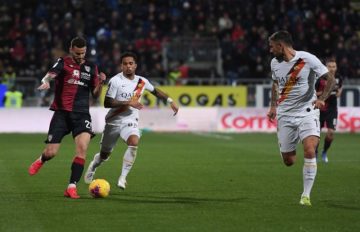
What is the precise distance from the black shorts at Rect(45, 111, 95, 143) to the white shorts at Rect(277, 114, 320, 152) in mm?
2689

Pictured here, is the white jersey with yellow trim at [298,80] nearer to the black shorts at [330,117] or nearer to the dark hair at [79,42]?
the dark hair at [79,42]

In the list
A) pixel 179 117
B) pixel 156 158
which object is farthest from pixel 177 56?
pixel 156 158

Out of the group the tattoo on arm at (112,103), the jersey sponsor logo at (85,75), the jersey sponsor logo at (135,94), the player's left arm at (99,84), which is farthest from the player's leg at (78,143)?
the jersey sponsor logo at (135,94)

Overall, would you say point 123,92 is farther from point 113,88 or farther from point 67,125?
point 67,125

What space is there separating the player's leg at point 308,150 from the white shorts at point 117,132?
2.93 m

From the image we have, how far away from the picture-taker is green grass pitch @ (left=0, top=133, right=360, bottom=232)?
9267mm

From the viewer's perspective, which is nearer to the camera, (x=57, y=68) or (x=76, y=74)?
(x=57, y=68)

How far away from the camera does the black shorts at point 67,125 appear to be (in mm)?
11953

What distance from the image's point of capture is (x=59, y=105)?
1200 cm

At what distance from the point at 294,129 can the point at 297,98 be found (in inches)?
16.2

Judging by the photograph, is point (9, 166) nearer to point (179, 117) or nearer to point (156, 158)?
point (156, 158)

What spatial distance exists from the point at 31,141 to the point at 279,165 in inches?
390

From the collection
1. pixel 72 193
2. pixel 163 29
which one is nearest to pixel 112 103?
pixel 72 193

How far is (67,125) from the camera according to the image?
12.1 m
